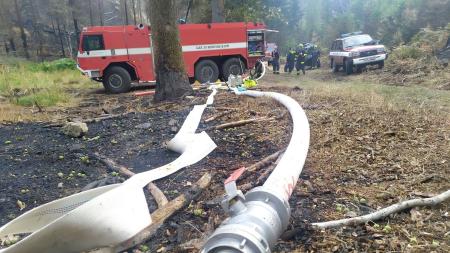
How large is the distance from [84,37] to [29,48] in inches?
1057

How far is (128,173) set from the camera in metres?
3.89

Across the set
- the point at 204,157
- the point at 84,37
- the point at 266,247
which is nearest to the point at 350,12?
the point at 84,37

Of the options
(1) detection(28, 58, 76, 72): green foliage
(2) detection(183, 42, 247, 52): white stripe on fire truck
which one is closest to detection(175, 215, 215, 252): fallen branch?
(2) detection(183, 42, 247, 52): white stripe on fire truck

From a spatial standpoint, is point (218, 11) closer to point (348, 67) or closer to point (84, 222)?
point (348, 67)

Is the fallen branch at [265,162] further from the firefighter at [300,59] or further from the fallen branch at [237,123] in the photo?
the firefighter at [300,59]

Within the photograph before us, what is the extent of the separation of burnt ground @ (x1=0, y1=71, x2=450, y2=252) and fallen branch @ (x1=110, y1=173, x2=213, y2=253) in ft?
0.17

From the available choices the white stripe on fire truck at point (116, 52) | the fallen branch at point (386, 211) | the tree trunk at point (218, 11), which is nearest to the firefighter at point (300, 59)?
the tree trunk at point (218, 11)

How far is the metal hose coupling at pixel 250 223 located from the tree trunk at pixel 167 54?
6.10 meters

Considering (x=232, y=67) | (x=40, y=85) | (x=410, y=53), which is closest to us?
(x=40, y=85)

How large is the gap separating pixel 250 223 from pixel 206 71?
13.2 metres

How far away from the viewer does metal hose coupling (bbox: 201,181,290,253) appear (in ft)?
5.94

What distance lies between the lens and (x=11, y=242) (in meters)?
2.75

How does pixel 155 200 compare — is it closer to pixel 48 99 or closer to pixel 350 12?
pixel 48 99

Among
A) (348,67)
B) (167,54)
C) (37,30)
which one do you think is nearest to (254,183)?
(167,54)
